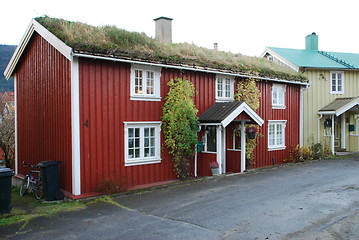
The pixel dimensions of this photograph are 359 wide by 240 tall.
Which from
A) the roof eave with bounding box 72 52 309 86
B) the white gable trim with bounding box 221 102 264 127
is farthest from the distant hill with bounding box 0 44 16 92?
the white gable trim with bounding box 221 102 264 127

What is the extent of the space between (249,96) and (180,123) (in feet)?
14.9

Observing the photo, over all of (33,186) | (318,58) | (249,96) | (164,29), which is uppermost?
(164,29)

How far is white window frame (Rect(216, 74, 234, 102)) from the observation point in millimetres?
15172

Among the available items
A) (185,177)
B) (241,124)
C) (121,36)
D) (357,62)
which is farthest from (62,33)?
(357,62)

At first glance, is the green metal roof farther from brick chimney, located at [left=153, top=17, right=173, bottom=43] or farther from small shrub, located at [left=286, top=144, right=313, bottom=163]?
brick chimney, located at [left=153, top=17, right=173, bottom=43]

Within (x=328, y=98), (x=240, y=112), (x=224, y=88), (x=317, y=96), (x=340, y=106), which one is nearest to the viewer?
(x=240, y=112)

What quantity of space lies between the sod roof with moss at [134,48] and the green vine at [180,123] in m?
1.04

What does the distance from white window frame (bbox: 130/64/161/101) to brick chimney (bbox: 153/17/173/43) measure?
4621 mm

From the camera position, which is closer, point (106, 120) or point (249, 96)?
point (106, 120)

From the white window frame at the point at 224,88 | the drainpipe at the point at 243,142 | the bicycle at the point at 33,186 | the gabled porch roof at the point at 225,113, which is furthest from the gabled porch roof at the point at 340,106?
the bicycle at the point at 33,186

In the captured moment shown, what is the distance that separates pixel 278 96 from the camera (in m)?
18.0

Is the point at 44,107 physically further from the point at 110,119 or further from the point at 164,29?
the point at 164,29

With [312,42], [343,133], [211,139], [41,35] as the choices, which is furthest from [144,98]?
[312,42]

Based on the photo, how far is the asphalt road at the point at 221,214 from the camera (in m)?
7.23
